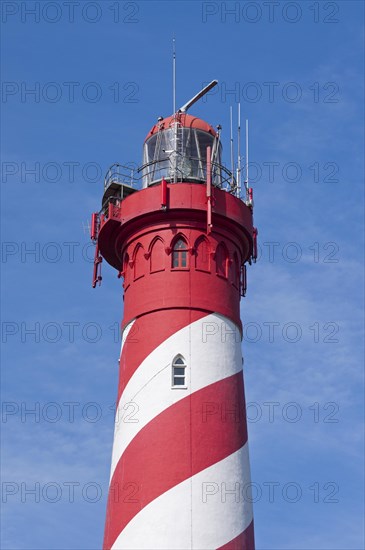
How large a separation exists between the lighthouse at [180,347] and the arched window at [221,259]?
0.14ft

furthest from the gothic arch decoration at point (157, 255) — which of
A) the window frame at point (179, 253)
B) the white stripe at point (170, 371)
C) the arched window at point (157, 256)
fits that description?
the white stripe at point (170, 371)

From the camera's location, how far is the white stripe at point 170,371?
30859 millimetres

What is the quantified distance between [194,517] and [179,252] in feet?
25.7

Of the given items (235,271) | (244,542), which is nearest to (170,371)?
(235,271)

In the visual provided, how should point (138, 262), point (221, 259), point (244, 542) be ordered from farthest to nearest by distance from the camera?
1. point (138, 262)
2. point (221, 259)
3. point (244, 542)

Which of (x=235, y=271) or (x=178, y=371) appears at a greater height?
(x=235, y=271)

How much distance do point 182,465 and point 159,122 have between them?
37.8 ft

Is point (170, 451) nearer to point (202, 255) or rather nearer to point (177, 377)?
point (177, 377)

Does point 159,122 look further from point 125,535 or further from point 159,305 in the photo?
point 125,535

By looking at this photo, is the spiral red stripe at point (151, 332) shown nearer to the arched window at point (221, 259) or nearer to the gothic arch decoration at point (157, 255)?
the gothic arch decoration at point (157, 255)

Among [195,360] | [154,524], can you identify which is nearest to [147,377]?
[195,360]

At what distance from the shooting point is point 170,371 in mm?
31047

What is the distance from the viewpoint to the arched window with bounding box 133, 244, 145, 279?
A: 108 feet

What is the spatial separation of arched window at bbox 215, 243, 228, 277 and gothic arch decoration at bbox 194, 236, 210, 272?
1.08 feet
